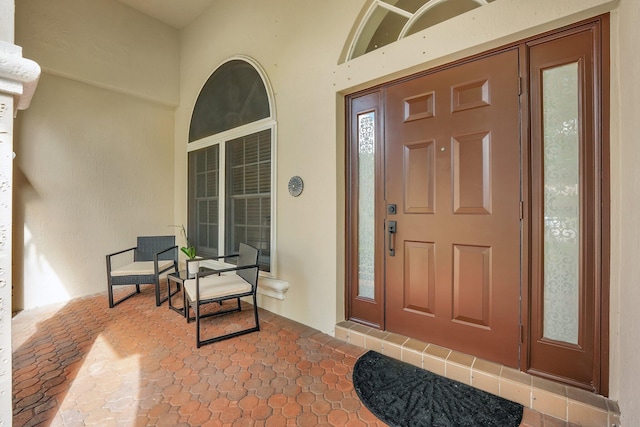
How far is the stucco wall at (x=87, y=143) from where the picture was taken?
329 centimetres

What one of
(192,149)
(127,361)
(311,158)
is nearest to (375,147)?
(311,158)

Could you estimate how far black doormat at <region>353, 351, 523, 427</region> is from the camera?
152 cm

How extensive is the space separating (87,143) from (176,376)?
343cm

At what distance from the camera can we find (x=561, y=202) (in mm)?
1676

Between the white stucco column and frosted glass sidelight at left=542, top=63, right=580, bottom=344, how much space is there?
8.44ft

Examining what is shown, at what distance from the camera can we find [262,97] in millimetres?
3172

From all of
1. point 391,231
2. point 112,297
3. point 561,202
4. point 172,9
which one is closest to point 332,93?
point 391,231

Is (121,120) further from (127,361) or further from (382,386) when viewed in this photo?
(382,386)

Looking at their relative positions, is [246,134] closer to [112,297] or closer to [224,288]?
[224,288]

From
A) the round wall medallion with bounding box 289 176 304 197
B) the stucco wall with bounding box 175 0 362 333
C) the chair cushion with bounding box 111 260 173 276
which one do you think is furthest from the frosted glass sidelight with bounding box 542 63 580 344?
the chair cushion with bounding box 111 260 173 276

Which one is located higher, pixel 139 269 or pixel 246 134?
pixel 246 134
